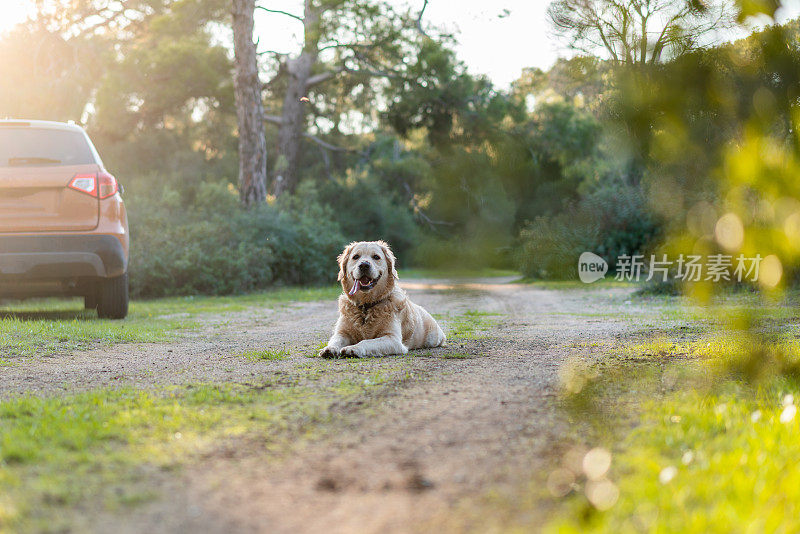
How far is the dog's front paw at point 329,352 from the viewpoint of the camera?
6.60 metres

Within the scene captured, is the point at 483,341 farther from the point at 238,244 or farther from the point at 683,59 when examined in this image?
the point at 238,244

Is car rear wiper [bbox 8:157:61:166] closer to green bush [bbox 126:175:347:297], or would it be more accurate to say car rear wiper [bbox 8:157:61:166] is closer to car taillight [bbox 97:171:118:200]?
car taillight [bbox 97:171:118:200]

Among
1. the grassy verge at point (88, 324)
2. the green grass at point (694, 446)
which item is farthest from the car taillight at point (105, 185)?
the green grass at point (694, 446)

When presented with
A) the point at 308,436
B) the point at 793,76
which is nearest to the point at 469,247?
the point at 308,436

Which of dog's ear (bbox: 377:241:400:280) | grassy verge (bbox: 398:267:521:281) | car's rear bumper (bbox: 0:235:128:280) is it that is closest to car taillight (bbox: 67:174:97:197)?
car's rear bumper (bbox: 0:235:128:280)

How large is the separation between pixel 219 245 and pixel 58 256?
9.52m

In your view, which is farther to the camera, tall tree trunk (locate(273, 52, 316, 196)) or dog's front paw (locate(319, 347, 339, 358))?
tall tree trunk (locate(273, 52, 316, 196))

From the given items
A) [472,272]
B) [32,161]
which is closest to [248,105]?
[32,161]

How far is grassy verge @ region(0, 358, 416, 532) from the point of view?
2.72 metres

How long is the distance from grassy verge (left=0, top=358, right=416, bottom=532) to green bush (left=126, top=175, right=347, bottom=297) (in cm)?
1235

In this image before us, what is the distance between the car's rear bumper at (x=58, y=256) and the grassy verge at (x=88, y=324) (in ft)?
2.01

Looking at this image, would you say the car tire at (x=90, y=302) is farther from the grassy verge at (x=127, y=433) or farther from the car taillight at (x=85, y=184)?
the grassy verge at (x=127, y=433)

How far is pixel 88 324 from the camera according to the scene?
30.4 ft

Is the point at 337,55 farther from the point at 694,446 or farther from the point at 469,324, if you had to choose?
the point at 694,446
